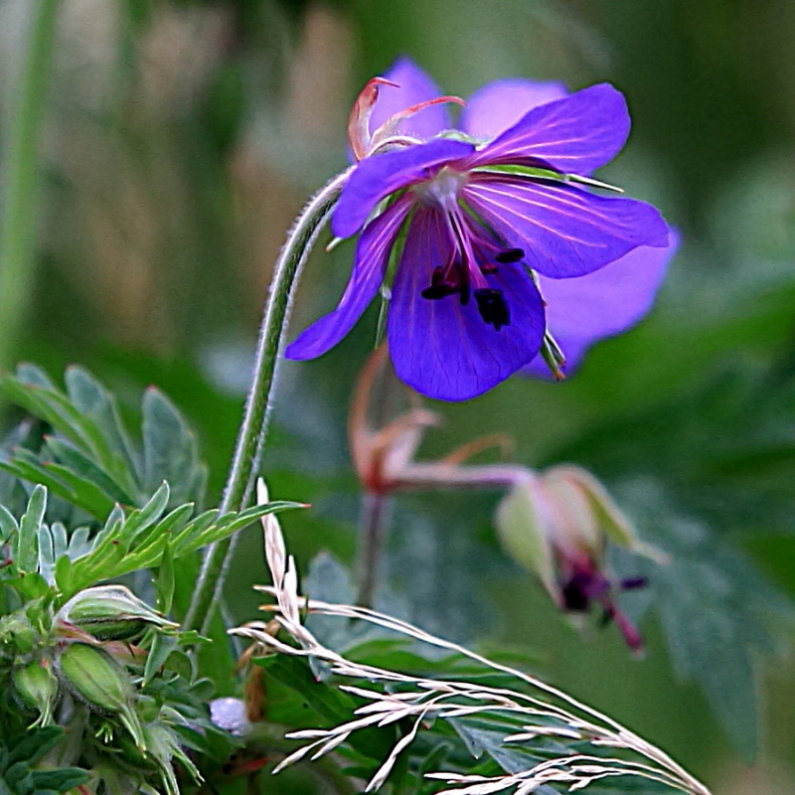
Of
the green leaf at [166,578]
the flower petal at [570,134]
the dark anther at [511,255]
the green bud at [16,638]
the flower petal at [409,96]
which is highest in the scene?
the flower petal at [409,96]

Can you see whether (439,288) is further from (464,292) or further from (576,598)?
(576,598)

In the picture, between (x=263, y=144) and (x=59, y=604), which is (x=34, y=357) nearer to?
(x=263, y=144)

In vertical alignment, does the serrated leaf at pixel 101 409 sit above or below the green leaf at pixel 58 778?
above

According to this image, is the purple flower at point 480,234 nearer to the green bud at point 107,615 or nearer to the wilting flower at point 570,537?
the green bud at point 107,615

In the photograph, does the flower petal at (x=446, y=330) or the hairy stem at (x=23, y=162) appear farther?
the hairy stem at (x=23, y=162)

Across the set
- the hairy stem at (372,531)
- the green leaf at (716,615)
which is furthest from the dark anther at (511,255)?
the green leaf at (716,615)

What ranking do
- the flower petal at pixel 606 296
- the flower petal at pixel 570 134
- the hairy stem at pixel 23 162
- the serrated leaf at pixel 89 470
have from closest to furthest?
the flower petal at pixel 570 134
the serrated leaf at pixel 89 470
the flower petal at pixel 606 296
the hairy stem at pixel 23 162

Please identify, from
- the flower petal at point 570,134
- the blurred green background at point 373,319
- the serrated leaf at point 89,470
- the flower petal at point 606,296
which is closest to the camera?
the flower petal at point 570,134

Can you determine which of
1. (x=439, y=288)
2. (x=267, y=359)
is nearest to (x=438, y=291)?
(x=439, y=288)
